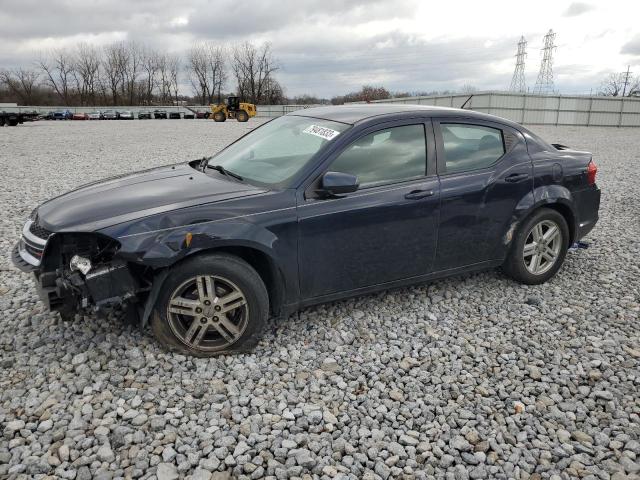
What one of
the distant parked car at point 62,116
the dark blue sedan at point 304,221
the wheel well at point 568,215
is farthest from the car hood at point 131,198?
the distant parked car at point 62,116

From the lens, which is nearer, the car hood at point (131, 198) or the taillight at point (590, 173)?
the car hood at point (131, 198)

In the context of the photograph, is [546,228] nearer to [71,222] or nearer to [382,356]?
[382,356]

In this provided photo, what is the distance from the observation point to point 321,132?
390cm

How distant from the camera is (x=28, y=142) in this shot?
19594 mm

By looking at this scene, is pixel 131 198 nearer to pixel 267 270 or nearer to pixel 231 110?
pixel 267 270

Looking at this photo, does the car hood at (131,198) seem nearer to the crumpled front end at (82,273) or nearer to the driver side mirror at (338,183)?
the crumpled front end at (82,273)

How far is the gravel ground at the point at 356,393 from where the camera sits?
254 cm

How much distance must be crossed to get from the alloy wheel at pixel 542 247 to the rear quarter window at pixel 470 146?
2.67ft

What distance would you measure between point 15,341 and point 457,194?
3.49 metres

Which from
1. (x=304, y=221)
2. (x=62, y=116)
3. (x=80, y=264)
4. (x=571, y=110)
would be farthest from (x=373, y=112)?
(x=62, y=116)

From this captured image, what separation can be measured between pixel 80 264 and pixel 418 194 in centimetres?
242

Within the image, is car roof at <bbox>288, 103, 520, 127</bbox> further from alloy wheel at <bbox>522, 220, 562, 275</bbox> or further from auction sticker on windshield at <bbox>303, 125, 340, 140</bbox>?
alloy wheel at <bbox>522, 220, 562, 275</bbox>

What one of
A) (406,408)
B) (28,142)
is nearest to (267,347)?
(406,408)

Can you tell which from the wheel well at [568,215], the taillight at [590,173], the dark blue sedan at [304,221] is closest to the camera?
the dark blue sedan at [304,221]
